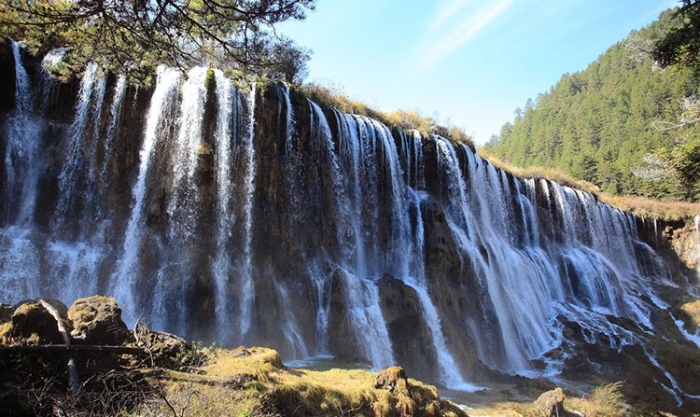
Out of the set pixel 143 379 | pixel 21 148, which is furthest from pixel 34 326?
pixel 21 148

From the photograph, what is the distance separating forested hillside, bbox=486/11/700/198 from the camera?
52062 millimetres

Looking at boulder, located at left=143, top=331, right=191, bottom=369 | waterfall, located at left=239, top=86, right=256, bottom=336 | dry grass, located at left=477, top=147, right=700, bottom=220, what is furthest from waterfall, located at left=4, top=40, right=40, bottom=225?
dry grass, located at left=477, top=147, right=700, bottom=220

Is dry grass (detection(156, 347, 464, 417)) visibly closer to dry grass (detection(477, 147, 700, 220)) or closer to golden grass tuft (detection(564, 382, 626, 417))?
golden grass tuft (detection(564, 382, 626, 417))

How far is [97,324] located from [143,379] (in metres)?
1.63

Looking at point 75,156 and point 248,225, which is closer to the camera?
point 75,156

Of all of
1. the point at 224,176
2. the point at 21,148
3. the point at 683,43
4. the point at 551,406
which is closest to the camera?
the point at 683,43

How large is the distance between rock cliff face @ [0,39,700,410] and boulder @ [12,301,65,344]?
21.1ft

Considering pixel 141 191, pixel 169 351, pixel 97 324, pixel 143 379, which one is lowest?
pixel 143 379

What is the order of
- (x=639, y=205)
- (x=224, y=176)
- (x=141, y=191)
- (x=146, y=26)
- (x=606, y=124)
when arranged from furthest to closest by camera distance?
(x=606, y=124) < (x=639, y=205) < (x=224, y=176) < (x=141, y=191) < (x=146, y=26)

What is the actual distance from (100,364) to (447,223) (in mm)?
16514

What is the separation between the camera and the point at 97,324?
5.17 m

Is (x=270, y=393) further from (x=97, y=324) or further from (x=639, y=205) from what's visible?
(x=639, y=205)

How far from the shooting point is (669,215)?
34.9 m

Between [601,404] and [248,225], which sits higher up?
[248,225]
